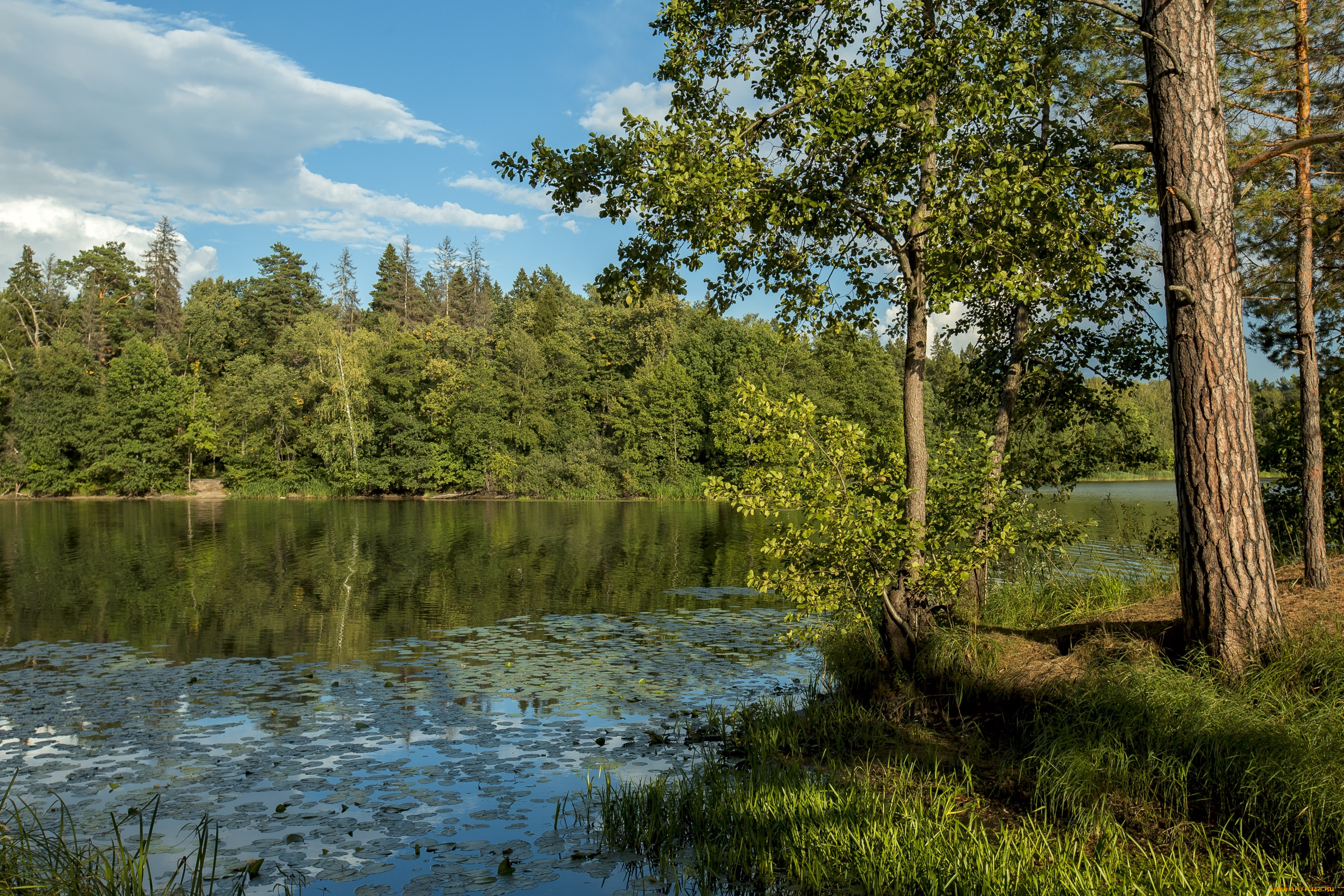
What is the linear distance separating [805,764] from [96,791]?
6.17m

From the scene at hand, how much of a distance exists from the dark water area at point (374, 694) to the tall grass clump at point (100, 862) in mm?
166

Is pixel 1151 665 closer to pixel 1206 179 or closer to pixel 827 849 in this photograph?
pixel 827 849

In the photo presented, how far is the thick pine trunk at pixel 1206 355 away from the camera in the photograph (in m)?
7.04

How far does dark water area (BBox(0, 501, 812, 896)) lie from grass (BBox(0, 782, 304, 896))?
6.4 inches

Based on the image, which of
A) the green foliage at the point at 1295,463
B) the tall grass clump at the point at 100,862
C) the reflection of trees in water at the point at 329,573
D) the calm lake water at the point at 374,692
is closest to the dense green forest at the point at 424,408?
the reflection of trees in water at the point at 329,573

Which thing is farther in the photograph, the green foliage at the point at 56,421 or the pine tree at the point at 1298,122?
the green foliage at the point at 56,421

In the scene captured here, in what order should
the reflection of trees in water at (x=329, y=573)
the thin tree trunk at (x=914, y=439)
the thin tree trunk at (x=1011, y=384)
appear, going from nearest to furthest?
1. the thin tree trunk at (x=914, y=439)
2. the thin tree trunk at (x=1011, y=384)
3. the reflection of trees in water at (x=329, y=573)

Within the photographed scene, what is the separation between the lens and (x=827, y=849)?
18.9 ft

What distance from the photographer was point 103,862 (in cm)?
518

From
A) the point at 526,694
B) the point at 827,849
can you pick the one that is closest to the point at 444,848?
the point at 827,849

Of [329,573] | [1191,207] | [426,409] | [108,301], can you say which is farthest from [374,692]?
[108,301]

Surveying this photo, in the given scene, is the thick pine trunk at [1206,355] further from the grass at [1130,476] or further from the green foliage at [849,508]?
the grass at [1130,476]

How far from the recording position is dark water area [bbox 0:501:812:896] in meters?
6.66

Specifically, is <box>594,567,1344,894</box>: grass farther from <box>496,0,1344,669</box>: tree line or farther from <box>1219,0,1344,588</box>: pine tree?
<box>1219,0,1344,588</box>: pine tree
